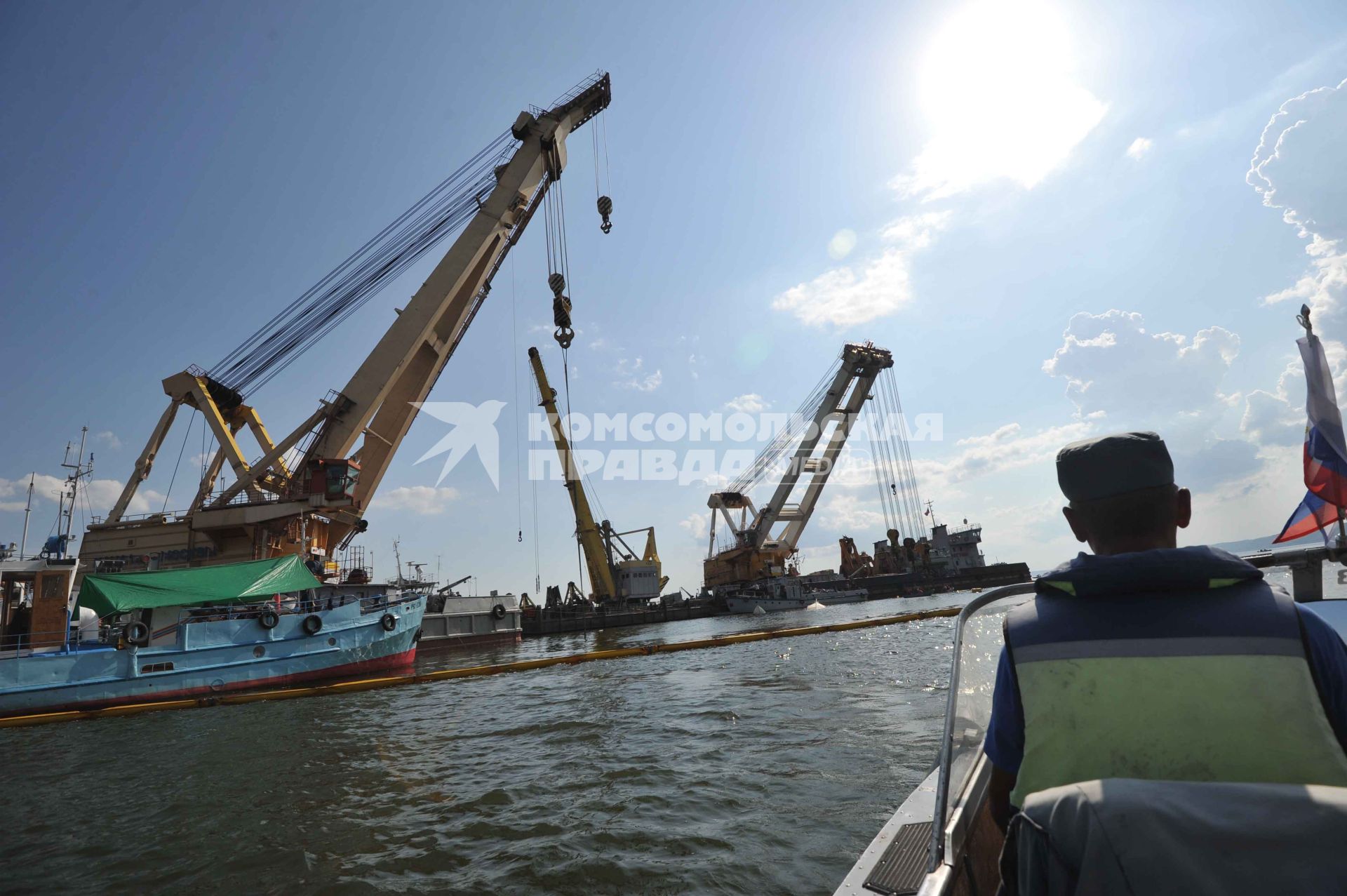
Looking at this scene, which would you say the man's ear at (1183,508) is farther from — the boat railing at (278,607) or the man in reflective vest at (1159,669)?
the boat railing at (278,607)

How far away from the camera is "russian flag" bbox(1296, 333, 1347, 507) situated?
5969 mm

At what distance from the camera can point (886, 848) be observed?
2.38 metres

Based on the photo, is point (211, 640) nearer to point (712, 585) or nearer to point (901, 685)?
point (901, 685)

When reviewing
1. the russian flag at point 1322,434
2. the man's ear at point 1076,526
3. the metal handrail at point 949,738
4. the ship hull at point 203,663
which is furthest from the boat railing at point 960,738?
the ship hull at point 203,663

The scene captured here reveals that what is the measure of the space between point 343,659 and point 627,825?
524 inches

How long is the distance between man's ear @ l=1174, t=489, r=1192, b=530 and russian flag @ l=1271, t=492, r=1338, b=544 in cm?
705

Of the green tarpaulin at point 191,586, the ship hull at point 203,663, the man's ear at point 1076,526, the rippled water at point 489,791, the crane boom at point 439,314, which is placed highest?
the crane boom at point 439,314

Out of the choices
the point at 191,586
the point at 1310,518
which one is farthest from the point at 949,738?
the point at 191,586

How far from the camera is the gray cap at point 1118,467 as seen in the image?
4.83ft

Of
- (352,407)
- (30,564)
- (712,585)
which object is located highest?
(352,407)

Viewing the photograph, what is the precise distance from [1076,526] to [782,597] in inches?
1919

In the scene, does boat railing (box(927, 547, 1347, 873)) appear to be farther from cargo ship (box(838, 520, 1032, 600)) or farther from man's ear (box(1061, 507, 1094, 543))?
cargo ship (box(838, 520, 1032, 600))

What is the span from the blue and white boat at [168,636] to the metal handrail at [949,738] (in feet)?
49.7

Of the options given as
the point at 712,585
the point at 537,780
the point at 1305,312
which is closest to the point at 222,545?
the point at 537,780
